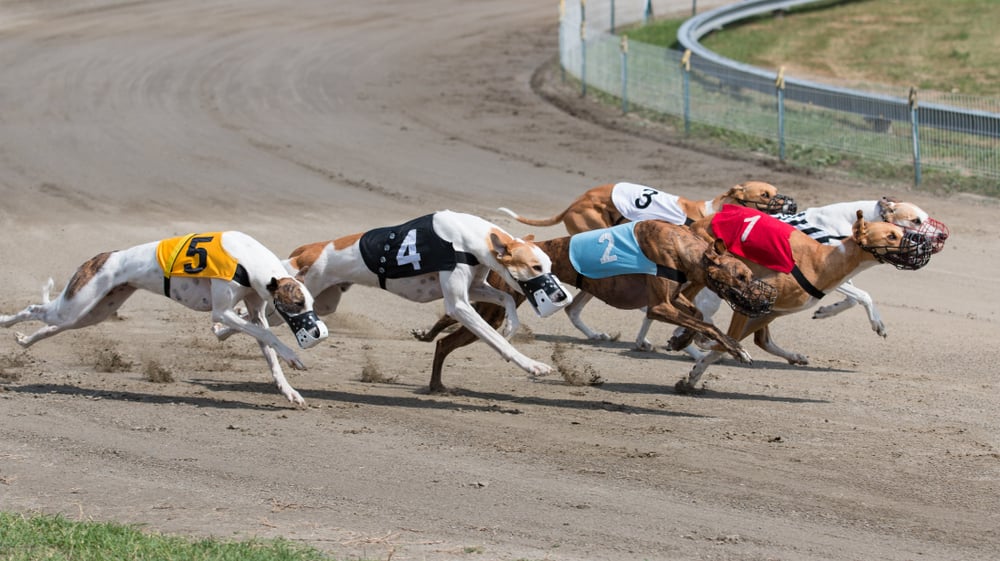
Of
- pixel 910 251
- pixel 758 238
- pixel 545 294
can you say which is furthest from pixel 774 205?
pixel 545 294

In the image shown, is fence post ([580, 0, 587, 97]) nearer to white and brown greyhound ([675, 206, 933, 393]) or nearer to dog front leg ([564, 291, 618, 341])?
dog front leg ([564, 291, 618, 341])

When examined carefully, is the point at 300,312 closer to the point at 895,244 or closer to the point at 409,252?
the point at 409,252

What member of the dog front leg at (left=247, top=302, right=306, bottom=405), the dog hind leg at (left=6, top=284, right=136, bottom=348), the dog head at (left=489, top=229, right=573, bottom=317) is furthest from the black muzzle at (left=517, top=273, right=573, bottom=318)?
the dog hind leg at (left=6, top=284, right=136, bottom=348)

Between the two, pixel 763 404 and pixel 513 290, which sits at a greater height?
pixel 513 290

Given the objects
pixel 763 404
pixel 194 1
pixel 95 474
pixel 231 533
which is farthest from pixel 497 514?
pixel 194 1

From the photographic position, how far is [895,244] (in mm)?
9305

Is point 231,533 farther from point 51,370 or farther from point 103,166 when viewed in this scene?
point 103,166

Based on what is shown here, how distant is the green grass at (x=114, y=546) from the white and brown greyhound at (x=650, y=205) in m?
5.95

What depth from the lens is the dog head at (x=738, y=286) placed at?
360 inches

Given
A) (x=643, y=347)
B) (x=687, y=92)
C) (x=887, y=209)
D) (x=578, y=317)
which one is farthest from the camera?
(x=687, y=92)

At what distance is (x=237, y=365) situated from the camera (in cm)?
1093

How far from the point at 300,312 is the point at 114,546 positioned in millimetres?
3024

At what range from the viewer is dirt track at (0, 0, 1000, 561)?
22.6 ft

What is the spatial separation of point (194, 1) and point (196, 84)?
10.8m
